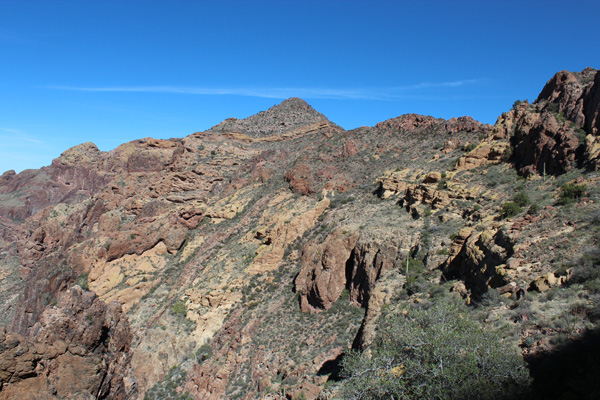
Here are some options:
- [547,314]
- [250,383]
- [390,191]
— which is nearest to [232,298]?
[250,383]

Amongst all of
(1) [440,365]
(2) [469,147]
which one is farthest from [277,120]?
(1) [440,365]

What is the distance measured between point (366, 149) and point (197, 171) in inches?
878

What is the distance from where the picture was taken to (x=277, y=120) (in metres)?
82.4

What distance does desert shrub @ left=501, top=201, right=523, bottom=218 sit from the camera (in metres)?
19.4

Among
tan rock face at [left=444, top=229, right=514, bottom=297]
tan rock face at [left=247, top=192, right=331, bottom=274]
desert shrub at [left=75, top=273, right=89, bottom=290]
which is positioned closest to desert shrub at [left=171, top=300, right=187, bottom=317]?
tan rock face at [left=247, top=192, right=331, bottom=274]

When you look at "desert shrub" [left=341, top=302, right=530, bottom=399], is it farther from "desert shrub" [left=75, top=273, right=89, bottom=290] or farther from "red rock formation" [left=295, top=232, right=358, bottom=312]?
"desert shrub" [left=75, top=273, right=89, bottom=290]

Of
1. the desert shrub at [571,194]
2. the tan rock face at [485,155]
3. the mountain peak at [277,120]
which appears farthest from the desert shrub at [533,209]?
the mountain peak at [277,120]

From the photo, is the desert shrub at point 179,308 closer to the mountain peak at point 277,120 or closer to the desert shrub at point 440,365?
the desert shrub at point 440,365

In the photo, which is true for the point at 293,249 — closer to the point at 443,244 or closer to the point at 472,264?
the point at 443,244

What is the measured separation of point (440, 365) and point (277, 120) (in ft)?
248

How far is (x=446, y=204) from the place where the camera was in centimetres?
2533

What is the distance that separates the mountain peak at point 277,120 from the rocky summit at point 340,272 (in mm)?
21755

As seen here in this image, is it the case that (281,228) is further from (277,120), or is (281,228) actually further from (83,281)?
(277,120)

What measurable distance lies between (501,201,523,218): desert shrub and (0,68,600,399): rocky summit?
3.2 inches
